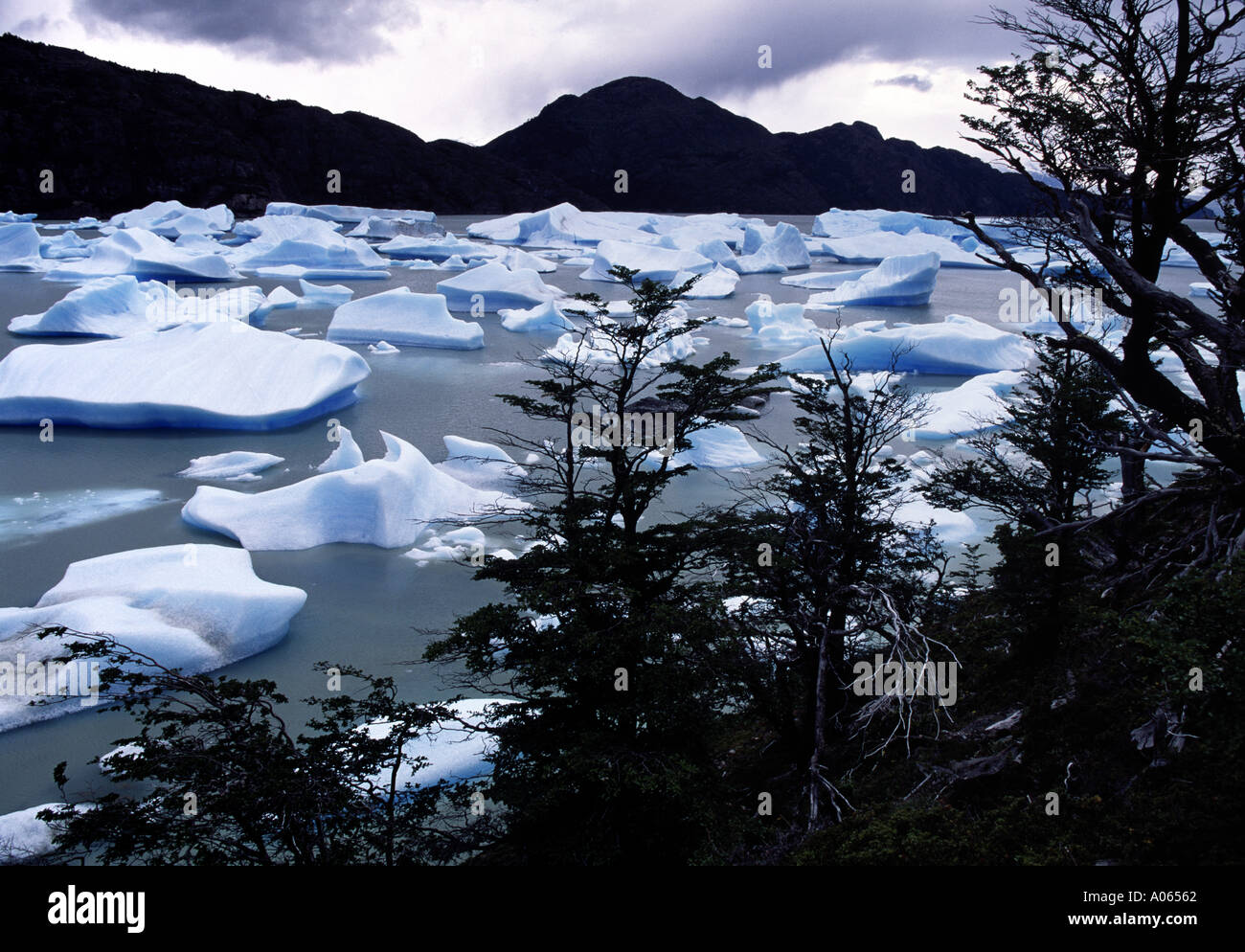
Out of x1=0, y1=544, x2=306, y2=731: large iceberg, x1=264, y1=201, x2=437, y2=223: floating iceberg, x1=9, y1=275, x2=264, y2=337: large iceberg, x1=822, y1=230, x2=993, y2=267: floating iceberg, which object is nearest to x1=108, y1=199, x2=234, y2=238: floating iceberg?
x1=264, y1=201, x2=437, y2=223: floating iceberg

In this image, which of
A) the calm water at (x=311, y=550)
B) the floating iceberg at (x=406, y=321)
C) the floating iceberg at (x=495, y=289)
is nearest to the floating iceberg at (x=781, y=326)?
the calm water at (x=311, y=550)

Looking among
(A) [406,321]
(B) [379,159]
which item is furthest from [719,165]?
(A) [406,321]

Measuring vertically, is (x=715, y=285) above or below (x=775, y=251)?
below

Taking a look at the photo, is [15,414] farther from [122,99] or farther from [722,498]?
Answer: [122,99]

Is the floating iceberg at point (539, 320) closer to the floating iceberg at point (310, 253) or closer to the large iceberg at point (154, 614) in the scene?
the floating iceberg at point (310, 253)

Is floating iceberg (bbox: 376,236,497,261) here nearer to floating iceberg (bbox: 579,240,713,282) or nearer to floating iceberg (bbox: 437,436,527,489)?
floating iceberg (bbox: 579,240,713,282)

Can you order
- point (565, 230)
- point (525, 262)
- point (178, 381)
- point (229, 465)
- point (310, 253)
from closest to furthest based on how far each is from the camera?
point (229, 465), point (178, 381), point (310, 253), point (525, 262), point (565, 230)

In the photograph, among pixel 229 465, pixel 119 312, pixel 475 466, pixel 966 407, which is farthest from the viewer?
pixel 119 312

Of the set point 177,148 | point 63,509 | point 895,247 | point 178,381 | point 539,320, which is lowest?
point 63,509

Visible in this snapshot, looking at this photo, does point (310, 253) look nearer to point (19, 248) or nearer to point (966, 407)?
point (19, 248)
